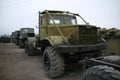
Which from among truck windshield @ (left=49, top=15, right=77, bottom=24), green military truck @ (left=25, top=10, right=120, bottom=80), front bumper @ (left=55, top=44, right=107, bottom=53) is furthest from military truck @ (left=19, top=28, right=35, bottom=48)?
front bumper @ (left=55, top=44, right=107, bottom=53)

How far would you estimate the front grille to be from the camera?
6543 millimetres

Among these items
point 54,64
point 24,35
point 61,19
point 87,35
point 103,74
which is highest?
point 61,19

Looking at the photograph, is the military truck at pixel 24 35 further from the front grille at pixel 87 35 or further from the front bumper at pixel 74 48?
the front bumper at pixel 74 48

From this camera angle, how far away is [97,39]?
7.05 meters

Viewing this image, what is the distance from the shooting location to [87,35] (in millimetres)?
6699

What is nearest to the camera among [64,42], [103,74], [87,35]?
[103,74]

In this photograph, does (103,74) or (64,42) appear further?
(64,42)

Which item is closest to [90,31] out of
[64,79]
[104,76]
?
[64,79]

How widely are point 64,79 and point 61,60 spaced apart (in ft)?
2.03

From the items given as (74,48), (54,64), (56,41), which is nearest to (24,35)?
Answer: (56,41)

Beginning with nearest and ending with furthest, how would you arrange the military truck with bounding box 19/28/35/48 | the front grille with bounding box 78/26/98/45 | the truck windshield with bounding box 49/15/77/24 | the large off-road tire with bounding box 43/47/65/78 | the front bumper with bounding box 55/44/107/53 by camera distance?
1. the front bumper with bounding box 55/44/107/53
2. the large off-road tire with bounding box 43/47/65/78
3. the front grille with bounding box 78/26/98/45
4. the truck windshield with bounding box 49/15/77/24
5. the military truck with bounding box 19/28/35/48

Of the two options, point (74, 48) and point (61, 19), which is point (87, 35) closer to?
point (74, 48)

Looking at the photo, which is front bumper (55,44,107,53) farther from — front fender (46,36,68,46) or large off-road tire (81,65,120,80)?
large off-road tire (81,65,120,80)

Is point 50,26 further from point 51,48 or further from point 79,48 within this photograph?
point 79,48
